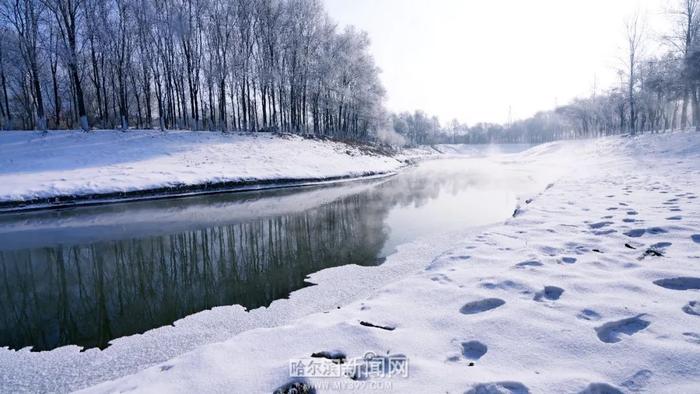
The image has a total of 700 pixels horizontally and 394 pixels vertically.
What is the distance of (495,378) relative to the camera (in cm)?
241

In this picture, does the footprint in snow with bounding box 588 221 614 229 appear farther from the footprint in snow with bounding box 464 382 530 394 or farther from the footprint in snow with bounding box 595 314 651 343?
the footprint in snow with bounding box 464 382 530 394

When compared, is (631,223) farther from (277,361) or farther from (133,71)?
(133,71)

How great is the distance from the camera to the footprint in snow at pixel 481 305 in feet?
11.9

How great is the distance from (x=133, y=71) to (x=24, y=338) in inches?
1456

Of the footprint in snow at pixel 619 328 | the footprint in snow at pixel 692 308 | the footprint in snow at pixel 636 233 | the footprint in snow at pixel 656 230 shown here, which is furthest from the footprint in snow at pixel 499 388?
the footprint in snow at pixel 656 230

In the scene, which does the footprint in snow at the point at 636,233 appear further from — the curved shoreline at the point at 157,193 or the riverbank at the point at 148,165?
the riverbank at the point at 148,165

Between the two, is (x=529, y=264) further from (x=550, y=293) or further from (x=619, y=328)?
(x=619, y=328)

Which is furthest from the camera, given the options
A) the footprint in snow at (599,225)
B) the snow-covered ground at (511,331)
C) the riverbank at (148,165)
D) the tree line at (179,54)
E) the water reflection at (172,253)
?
the tree line at (179,54)

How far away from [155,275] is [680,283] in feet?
26.1

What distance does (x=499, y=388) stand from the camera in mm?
2305

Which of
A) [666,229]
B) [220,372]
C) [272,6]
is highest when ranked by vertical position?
[272,6]

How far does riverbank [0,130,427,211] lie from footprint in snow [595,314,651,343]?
18.3 metres

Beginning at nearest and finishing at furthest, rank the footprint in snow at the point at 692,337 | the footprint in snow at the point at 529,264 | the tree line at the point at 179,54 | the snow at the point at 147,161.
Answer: the footprint in snow at the point at 692,337
the footprint in snow at the point at 529,264
the snow at the point at 147,161
the tree line at the point at 179,54

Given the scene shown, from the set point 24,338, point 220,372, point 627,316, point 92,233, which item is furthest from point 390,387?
point 92,233
